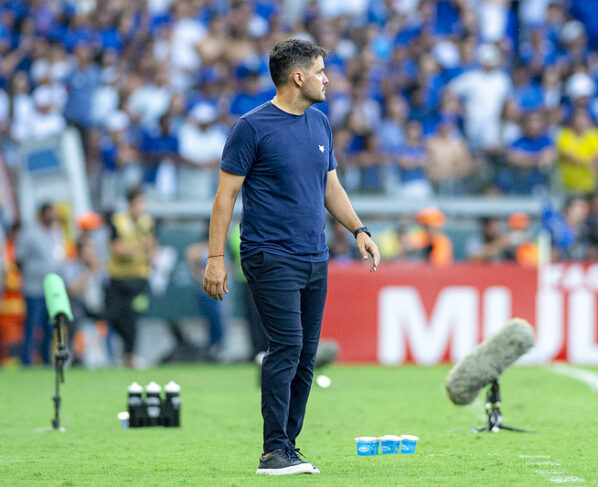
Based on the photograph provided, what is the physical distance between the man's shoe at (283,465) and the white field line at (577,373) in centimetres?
713

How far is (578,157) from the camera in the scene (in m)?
19.1

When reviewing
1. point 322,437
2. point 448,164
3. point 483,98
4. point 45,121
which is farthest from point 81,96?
point 322,437

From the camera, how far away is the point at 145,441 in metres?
8.52

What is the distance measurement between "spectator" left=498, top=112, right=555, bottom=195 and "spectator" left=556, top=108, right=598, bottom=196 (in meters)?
0.22

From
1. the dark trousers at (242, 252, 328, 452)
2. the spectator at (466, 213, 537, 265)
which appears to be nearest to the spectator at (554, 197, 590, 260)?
the spectator at (466, 213, 537, 265)

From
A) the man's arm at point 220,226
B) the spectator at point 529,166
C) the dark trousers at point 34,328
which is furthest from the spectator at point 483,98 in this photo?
the man's arm at point 220,226

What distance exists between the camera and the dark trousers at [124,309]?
55.7 ft

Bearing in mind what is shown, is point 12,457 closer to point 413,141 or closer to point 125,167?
point 125,167

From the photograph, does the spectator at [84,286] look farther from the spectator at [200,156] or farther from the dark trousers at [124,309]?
the spectator at [200,156]

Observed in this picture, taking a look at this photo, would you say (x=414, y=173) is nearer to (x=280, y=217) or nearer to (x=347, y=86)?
(x=347, y=86)

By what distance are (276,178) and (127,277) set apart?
10.7 metres

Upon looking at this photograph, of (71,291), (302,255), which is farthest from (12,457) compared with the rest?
(71,291)

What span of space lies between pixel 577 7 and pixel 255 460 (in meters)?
17.3

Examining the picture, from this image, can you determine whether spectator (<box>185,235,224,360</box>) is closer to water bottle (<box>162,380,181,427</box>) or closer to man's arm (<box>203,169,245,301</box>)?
water bottle (<box>162,380,181,427</box>)
